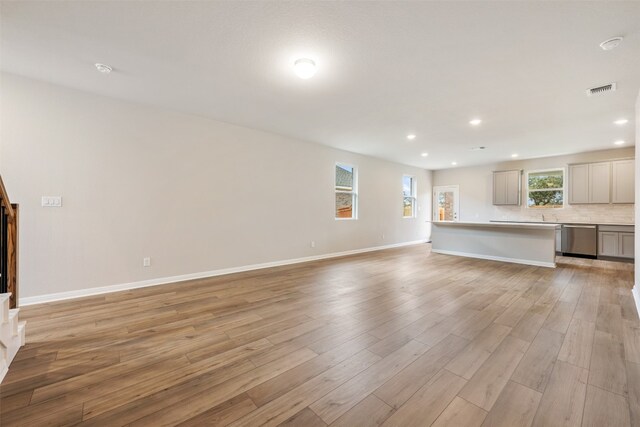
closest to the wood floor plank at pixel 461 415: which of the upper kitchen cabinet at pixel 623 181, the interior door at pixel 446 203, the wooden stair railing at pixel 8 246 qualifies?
the wooden stair railing at pixel 8 246

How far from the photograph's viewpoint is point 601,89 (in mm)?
3137

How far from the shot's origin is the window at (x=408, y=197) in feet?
28.6

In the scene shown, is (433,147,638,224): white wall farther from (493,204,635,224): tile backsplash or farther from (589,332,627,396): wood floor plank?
(589,332,627,396): wood floor plank

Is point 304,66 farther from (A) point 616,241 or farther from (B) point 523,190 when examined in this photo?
(B) point 523,190

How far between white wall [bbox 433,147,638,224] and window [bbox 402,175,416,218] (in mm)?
1298

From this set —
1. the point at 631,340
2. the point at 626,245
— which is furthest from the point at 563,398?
the point at 626,245

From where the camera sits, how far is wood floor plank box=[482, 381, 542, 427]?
1.40 metres

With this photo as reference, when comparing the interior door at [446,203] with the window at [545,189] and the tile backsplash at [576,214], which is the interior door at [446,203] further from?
the window at [545,189]

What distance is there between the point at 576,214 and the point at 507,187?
169 cm

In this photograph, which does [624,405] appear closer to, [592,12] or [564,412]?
[564,412]

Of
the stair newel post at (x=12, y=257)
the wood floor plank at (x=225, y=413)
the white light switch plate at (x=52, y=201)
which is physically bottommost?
the wood floor plank at (x=225, y=413)

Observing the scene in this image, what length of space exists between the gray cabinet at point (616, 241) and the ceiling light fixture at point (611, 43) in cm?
554

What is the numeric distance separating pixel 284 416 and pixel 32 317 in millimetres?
3080

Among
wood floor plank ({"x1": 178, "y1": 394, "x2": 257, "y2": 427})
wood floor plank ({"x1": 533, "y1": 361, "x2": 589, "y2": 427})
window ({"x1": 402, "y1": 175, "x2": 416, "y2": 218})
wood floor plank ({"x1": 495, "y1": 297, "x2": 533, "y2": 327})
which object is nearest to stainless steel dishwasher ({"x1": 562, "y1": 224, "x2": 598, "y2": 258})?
window ({"x1": 402, "y1": 175, "x2": 416, "y2": 218})
